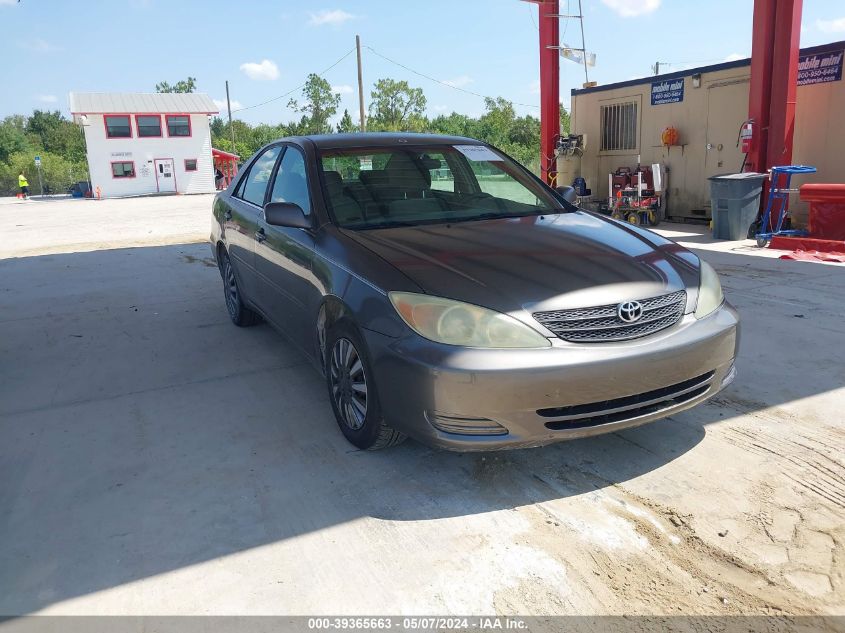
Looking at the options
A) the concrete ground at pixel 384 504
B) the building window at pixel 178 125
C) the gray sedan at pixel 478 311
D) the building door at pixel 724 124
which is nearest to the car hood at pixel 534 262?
the gray sedan at pixel 478 311

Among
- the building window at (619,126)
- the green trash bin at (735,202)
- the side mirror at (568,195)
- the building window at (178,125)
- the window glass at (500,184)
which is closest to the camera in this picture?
the window glass at (500,184)

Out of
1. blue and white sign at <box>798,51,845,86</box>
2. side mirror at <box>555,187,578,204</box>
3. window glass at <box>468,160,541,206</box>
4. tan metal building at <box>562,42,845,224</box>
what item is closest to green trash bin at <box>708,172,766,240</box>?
tan metal building at <box>562,42,845,224</box>

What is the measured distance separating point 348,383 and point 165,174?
40.2 meters

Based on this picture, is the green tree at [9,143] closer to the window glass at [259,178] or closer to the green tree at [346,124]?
the green tree at [346,124]

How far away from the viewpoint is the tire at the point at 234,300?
5582mm

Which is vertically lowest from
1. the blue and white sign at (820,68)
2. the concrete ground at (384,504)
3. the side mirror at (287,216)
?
the concrete ground at (384,504)

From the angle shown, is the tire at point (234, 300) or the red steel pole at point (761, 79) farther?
the red steel pole at point (761, 79)

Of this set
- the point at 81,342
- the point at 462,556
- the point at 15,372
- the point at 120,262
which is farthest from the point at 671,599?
the point at 120,262

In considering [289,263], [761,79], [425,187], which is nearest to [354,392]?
[289,263]

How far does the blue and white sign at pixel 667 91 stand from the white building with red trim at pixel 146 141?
1300 inches

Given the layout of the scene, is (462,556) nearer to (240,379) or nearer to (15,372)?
(240,379)

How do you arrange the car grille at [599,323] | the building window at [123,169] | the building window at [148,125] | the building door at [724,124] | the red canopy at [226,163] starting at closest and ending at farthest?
1. the car grille at [599,323]
2. the building door at [724,124]
3. the building window at [123,169]
4. the building window at [148,125]
5. the red canopy at [226,163]

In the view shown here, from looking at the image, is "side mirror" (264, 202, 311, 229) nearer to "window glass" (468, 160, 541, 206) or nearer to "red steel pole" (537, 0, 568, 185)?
"window glass" (468, 160, 541, 206)

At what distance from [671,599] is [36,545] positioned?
2.38 metres
